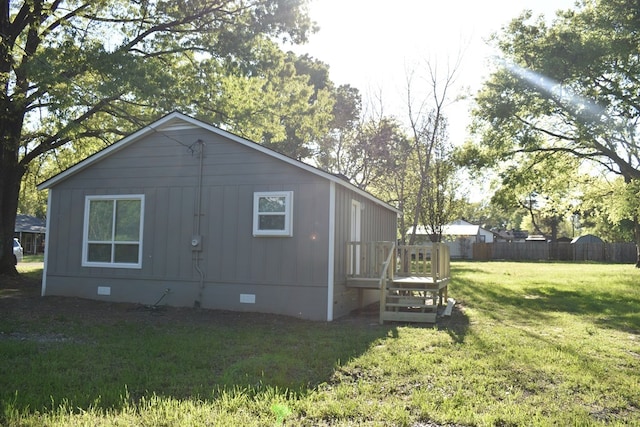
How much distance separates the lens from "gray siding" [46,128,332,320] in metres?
10.2

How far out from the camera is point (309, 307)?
1009 cm

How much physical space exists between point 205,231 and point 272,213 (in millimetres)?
1580

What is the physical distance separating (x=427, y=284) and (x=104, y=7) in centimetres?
1265

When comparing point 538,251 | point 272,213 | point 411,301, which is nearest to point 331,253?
point 272,213

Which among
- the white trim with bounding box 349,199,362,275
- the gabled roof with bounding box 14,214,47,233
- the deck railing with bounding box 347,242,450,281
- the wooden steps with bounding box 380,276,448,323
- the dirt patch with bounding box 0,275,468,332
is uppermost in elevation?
the gabled roof with bounding box 14,214,47,233

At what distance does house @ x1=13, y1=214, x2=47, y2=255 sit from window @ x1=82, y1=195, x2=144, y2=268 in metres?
28.6

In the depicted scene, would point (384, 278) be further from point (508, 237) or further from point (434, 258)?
point (508, 237)

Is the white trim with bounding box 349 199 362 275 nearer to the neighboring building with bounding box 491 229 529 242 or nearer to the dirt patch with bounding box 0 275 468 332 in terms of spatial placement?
the dirt patch with bounding box 0 275 468 332

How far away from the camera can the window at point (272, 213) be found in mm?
10289

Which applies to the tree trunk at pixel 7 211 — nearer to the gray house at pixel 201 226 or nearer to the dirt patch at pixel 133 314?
the dirt patch at pixel 133 314

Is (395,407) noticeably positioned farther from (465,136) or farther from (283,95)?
(465,136)

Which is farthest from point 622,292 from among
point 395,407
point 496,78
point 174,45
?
point 174,45

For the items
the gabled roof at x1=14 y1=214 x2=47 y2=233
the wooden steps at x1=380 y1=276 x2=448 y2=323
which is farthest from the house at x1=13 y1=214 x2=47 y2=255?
the wooden steps at x1=380 y1=276 x2=448 y2=323

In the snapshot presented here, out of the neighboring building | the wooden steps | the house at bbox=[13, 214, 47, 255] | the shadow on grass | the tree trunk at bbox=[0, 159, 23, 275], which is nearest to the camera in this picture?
the shadow on grass
